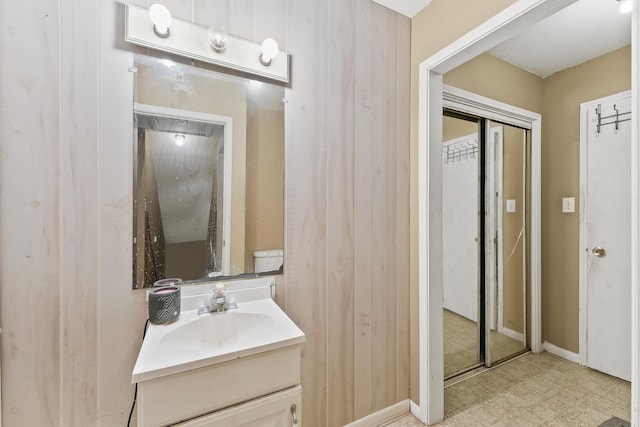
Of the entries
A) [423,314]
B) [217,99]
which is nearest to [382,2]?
[217,99]

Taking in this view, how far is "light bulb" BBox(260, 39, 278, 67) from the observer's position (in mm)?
1267

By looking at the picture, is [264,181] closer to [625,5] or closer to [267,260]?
[267,260]

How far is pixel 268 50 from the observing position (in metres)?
1.27

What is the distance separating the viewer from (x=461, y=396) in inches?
75.5

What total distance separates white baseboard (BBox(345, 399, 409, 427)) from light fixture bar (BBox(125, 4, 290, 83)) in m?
1.92

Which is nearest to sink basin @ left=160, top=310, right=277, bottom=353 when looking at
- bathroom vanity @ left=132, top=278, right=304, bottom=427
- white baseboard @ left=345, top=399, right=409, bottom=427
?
bathroom vanity @ left=132, top=278, right=304, bottom=427

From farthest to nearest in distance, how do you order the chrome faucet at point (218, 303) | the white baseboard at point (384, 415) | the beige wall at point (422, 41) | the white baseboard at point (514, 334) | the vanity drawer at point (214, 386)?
1. the white baseboard at point (514, 334)
2. the white baseboard at point (384, 415)
3. the beige wall at point (422, 41)
4. the chrome faucet at point (218, 303)
5. the vanity drawer at point (214, 386)

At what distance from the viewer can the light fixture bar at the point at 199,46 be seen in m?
1.08

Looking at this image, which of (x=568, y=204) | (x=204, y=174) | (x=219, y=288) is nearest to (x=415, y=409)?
(x=219, y=288)

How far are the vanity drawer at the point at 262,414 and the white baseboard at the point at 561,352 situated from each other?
2637mm

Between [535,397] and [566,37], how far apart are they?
2556mm

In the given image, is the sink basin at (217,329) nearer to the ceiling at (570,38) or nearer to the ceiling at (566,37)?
the ceiling at (566,37)

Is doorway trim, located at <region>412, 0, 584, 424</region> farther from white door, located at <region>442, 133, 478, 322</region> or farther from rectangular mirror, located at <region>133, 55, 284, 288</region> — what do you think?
rectangular mirror, located at <region>133, 55, 284, 288</region>

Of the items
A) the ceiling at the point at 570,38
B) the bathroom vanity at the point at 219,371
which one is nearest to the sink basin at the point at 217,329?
the bathroom vanity at the point at 219,371
